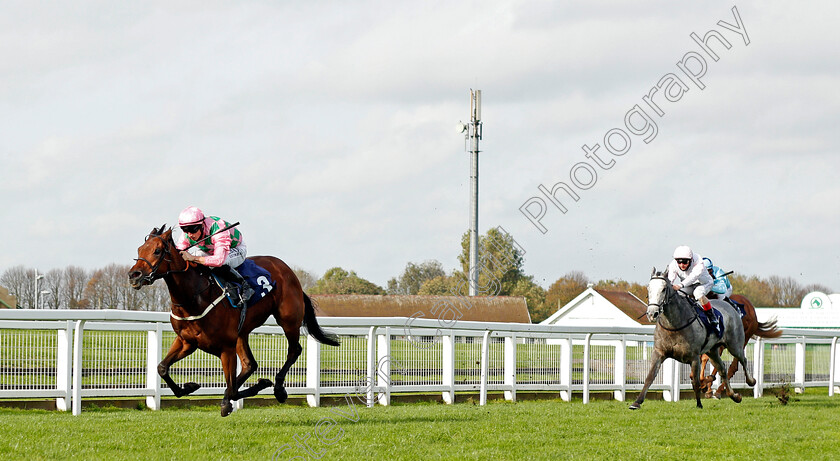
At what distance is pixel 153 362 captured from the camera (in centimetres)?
1103

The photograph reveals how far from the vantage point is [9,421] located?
8.62m

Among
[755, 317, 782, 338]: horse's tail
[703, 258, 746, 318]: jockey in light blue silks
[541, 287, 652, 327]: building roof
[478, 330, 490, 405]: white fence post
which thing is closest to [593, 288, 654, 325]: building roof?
[541, 287, 652, 327]: building roof

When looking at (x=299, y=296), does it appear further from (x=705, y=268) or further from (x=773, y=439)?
(x=705, y=268)

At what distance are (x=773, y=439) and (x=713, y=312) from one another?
3.55 m

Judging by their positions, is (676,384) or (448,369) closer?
(448,369)

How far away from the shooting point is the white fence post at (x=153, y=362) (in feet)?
36.0

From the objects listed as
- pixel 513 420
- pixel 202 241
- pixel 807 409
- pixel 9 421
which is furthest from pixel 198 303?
pixel 807 409

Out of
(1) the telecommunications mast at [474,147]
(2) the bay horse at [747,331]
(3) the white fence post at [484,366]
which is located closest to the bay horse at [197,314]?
(3) the white fence post at [484,366]

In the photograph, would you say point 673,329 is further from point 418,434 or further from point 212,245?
point 212,245

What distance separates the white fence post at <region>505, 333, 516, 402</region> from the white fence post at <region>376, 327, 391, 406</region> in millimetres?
1983

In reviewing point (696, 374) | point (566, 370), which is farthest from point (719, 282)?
point (566, 370)

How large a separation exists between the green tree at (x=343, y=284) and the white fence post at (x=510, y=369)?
62.5 m

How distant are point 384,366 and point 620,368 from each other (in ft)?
14.0

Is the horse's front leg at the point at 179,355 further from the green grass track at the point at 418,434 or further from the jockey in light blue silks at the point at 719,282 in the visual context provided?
the jockey in light blue silks at the point at 719,282
